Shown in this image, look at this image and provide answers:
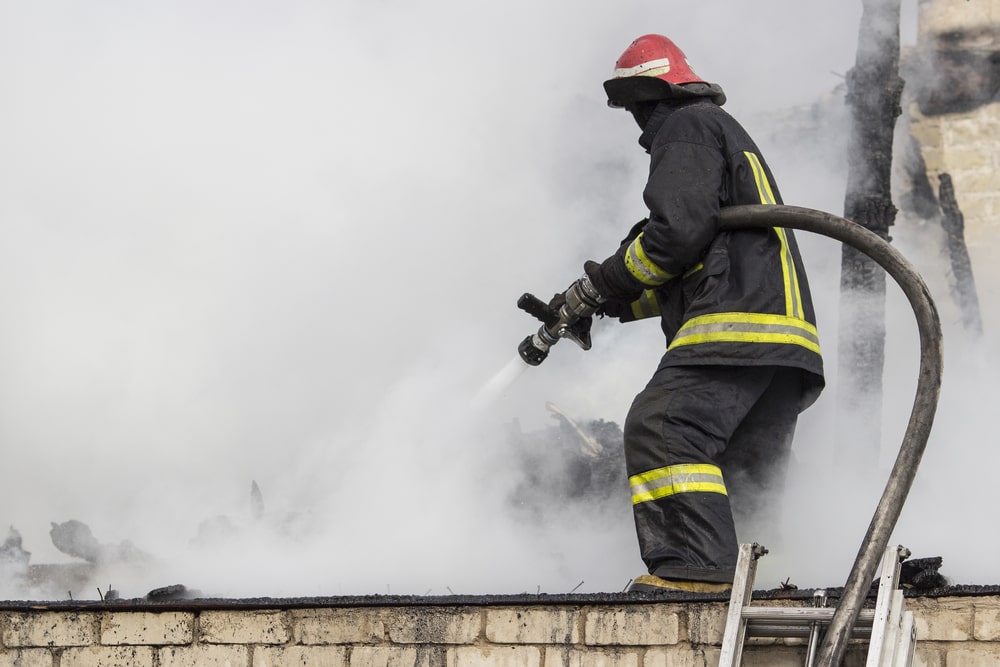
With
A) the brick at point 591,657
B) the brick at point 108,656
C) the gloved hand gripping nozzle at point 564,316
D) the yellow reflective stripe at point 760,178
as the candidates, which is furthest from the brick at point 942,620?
the brick at point 108,656

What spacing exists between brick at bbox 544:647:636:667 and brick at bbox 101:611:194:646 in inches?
43.4

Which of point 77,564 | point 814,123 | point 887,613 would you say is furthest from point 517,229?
point 887,613

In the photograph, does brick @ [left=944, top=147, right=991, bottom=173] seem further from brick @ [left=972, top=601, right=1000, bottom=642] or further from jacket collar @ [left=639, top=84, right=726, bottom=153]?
brick @ [left=972, top=601, right=1000, bottom=642]

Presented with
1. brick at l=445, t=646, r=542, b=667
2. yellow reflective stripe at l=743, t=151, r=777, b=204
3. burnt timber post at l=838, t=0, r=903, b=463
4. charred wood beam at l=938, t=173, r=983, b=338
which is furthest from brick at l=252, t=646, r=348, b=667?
charred wood beam at l=938, t=173, r=983, b=338

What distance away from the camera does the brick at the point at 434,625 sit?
12.0ft

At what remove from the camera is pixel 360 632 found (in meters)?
3.75

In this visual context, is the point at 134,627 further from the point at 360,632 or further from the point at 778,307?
the point at 778,307

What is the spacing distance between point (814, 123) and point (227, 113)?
4081 millimetres

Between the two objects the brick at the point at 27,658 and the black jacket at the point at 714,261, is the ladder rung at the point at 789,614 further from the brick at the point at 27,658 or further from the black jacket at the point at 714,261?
the brick at the point at 27,658

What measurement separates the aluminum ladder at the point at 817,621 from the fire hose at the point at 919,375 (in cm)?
7

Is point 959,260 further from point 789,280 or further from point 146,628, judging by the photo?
point 146,628

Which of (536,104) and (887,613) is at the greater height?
(536,104)

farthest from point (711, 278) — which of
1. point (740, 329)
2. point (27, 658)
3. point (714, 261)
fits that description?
point (27, 658)

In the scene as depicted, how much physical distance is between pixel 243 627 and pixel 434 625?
0.59 metres
